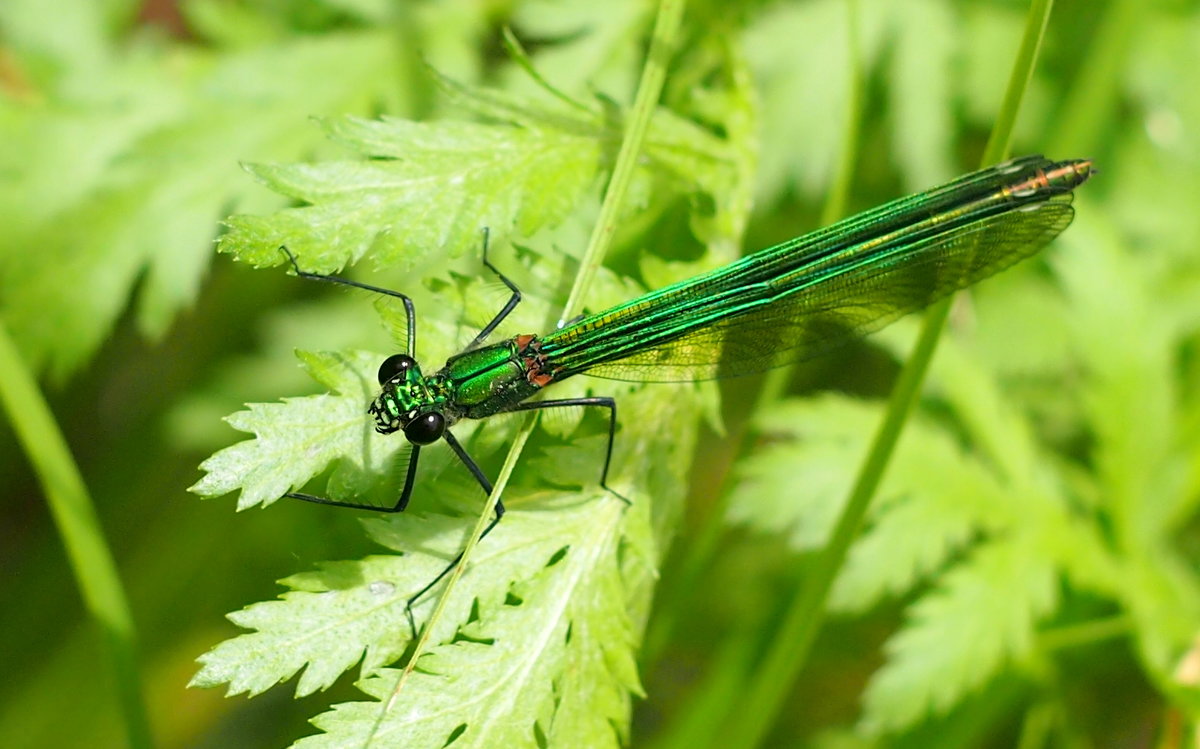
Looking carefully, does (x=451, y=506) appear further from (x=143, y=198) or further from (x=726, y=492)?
(x=143, y=198)

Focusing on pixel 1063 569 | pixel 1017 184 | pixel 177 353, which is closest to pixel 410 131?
pixel 1017 184

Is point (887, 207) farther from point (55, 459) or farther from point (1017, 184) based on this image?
point (55, 459)

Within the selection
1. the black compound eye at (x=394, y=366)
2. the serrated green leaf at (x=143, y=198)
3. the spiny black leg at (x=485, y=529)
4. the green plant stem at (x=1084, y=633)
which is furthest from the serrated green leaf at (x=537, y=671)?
the green plant stem at (x=1084, y=633)

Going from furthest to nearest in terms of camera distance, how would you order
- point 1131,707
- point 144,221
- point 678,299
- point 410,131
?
point 1131,707
point 144,221
point 678,299
point 410,131

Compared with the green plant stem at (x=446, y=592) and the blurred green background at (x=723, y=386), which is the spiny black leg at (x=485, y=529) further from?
the blurred green background at (x=723, y=386)

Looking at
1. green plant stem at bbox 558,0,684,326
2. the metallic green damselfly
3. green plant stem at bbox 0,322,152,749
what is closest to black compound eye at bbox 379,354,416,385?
the metallic green damselfly

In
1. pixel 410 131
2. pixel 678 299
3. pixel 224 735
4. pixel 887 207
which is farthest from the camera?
pixel 224 735
